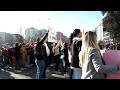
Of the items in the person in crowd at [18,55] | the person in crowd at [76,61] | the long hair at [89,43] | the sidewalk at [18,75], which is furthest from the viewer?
the person in crowd at [18,55]

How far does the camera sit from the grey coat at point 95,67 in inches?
119

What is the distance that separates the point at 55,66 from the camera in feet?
33.1

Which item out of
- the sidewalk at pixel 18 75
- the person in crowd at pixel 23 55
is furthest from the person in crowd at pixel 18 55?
the sidewalk at pixel 18 75

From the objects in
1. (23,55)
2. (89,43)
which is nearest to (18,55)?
(23,55)

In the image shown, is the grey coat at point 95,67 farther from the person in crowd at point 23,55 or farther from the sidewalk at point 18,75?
the person in crowd at point 23,55

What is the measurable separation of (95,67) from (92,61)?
92mm

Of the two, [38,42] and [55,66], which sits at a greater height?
[38,42]

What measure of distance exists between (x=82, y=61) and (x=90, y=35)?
0.32 meters

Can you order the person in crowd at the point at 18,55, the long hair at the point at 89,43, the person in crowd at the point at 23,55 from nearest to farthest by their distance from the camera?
the long hair at the point at 89,43
the person in crowd at the point at 18,55
the person in crowd at the point at 23,55

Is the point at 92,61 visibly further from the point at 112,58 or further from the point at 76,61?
the point at 76,61
